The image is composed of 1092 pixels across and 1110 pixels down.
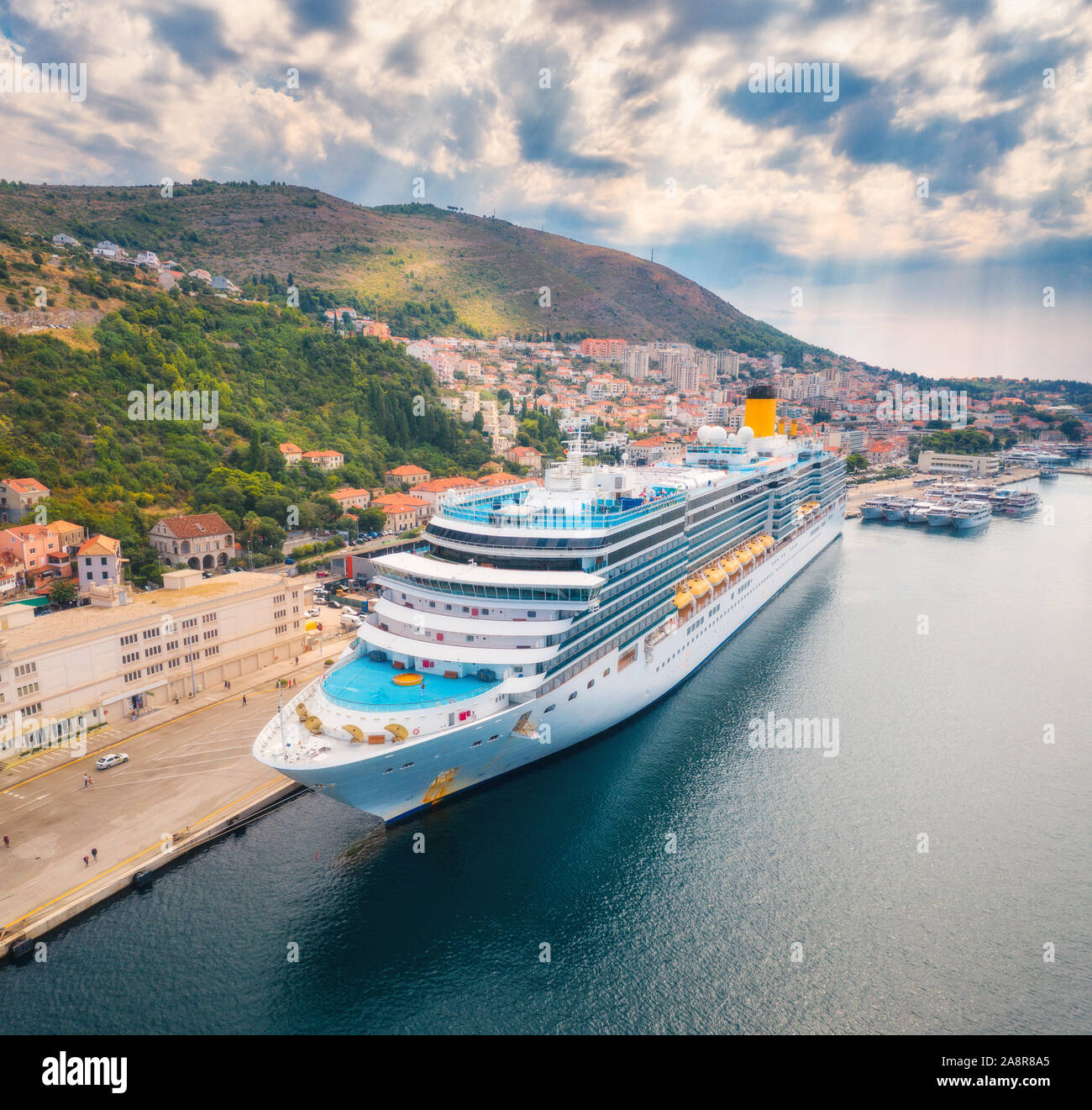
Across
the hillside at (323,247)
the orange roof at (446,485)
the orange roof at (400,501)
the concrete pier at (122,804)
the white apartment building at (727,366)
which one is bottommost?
the concrete pier at (122,804)

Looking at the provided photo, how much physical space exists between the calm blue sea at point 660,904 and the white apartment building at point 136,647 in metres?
9.92

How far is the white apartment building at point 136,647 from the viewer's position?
2444 centimetres

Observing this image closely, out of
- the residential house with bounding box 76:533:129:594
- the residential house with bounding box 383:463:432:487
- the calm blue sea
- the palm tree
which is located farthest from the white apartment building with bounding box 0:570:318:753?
the residential house with bounding box 383:463:432:487

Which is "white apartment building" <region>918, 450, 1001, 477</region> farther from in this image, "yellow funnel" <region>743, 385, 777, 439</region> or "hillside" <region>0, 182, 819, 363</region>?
"hillside" <region>0, 182, 819, 363</region>

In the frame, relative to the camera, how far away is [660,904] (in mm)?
19016

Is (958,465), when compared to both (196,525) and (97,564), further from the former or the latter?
(97,564)

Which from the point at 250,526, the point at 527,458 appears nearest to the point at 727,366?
the point at 527,458

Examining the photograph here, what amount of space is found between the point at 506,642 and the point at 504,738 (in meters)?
3.04

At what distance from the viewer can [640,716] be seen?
96.7 feet

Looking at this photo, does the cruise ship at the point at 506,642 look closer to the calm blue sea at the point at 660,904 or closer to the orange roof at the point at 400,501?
the calm blue sea at the point at 660,904

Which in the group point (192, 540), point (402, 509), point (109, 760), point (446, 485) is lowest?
point (109, 760)

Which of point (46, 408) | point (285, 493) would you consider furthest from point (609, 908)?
point (46, 408)

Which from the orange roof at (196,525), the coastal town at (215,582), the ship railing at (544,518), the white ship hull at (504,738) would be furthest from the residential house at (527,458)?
the ship railing at (544,518)
